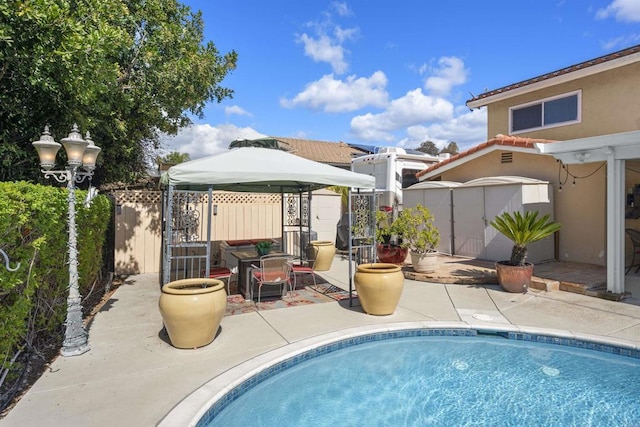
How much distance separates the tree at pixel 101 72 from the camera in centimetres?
492

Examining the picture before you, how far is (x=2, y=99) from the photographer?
5.46m

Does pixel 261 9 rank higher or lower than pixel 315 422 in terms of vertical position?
higher

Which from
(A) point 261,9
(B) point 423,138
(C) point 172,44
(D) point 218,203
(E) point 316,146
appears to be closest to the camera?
(C) point 172,44

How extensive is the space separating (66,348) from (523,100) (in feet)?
45.4

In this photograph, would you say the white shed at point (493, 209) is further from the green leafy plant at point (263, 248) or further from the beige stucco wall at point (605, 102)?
the green leafy plant at point (263, 248)

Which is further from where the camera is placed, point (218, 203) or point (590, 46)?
point (590, 46)

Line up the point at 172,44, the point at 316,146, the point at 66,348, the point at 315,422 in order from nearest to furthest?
the point at 315,422 < the point at 66,348 < the point at 172,44 < the point at 316,146

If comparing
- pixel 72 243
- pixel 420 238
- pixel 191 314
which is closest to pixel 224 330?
pixel 191 314

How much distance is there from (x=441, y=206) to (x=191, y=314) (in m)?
9.26

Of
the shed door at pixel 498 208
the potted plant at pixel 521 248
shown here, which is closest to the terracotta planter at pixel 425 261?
the potted plant at pixel 521 248

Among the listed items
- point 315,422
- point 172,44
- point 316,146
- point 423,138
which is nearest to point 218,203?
point 172,44

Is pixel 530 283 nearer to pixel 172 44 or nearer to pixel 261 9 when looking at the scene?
pixel 172 44

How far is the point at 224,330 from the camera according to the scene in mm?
5617

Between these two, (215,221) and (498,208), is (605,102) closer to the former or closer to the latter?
(498,208)
